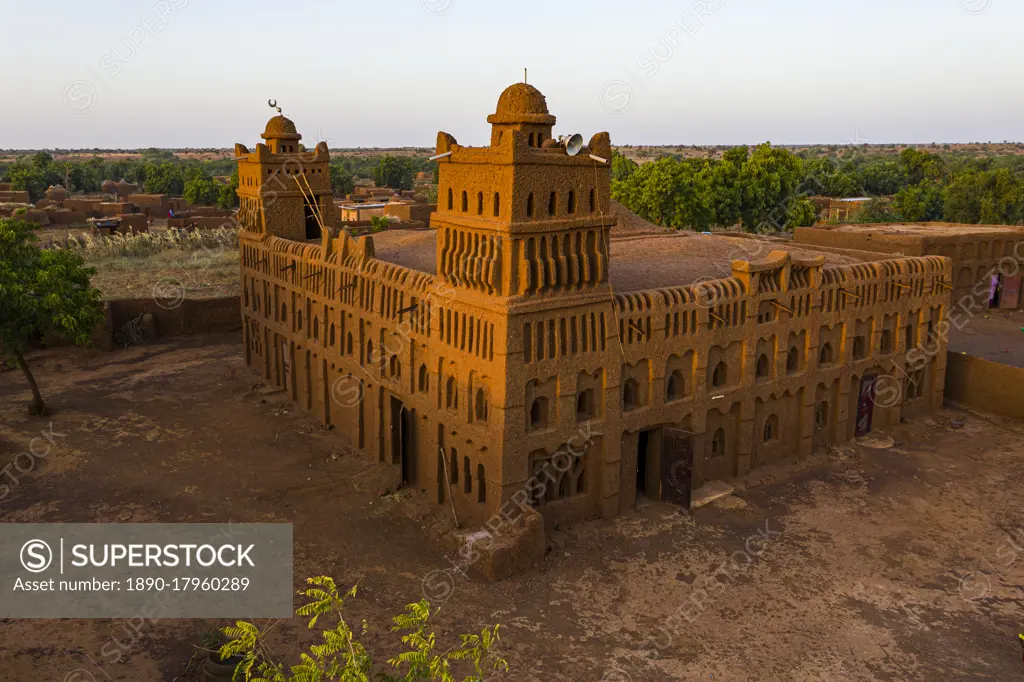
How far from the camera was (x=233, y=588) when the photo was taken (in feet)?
58.2

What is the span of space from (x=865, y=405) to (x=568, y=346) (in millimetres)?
12952

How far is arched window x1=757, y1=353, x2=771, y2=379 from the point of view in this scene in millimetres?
23797

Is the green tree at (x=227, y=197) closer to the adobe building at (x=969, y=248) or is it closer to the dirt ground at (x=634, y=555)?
the dirt ground at (x=634, y=555)

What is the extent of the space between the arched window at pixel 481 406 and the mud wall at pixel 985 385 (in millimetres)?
19926

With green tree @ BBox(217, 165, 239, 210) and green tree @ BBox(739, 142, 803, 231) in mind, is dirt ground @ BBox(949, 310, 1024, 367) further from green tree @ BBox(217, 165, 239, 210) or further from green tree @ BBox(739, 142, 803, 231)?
green tree @ BBox(217, 165, 239, 210)

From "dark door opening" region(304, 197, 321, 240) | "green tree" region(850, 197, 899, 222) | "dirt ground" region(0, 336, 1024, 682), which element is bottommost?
"dirt ground" region(0, 336, 1024, 682)

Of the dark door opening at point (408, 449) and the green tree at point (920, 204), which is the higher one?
the green tree at point (920, 204)

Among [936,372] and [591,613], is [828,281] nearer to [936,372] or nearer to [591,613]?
[936,372]

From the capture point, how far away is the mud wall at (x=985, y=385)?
28.2 meters

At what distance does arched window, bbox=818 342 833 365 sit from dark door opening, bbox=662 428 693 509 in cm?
682

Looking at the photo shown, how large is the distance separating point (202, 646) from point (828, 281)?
1963 cm

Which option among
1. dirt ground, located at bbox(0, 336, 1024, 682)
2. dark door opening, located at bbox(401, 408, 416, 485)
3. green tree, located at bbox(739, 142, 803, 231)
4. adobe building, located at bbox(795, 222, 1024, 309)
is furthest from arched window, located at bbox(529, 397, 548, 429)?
green tree, located at bbox(739, 142, 803, 231)

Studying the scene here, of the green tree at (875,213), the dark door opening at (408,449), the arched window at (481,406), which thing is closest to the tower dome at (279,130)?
the dark door opening at (408,449)

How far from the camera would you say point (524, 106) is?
65.4 feet
